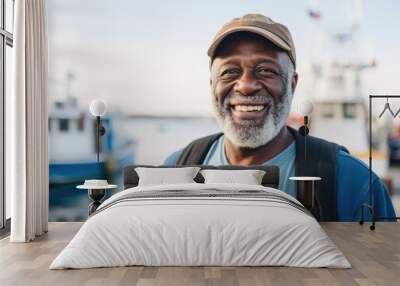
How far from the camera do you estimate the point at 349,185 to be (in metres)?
7.00

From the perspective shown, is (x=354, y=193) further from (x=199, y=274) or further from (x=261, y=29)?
(x=199, y=274)

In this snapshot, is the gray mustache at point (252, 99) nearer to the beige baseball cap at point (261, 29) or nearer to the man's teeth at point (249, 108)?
the man's teeth at point (249, 108)

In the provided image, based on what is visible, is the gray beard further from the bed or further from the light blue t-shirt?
the bed

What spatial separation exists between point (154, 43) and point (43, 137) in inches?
77.3

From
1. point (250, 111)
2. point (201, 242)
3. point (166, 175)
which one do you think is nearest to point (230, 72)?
point (250, 111)

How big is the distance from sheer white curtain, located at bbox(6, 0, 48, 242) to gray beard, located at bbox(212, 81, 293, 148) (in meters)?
2.25

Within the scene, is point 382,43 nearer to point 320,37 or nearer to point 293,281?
point 320,37

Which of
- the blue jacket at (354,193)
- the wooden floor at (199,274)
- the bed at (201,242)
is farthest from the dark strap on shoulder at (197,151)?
the bed at (201,242)

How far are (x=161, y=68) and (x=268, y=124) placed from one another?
1.50m

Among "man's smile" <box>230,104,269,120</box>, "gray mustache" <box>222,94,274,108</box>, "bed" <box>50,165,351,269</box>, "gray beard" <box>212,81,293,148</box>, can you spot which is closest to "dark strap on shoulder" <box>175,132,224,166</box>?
"gray beard" <box>212,81,293,148</box>

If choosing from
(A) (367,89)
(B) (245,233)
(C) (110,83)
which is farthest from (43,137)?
(A) (367,89)

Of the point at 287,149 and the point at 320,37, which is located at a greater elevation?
the point at 320,37

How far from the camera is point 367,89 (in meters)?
7.24

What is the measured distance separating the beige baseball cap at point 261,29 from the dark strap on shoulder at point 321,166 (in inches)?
39.7
